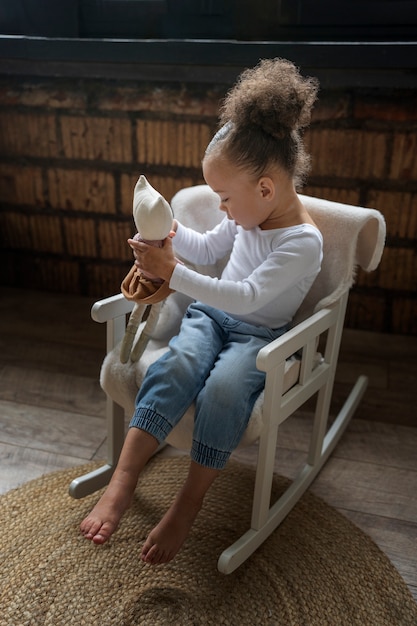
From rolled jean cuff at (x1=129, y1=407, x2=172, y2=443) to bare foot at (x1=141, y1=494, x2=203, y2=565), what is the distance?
124 mm

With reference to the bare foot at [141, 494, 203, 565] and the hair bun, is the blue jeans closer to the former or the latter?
the bare foot at [141, 494, 203, 565]

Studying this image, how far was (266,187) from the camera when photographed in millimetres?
1192

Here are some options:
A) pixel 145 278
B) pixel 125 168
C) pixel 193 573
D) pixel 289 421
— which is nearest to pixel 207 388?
pixel 145 278

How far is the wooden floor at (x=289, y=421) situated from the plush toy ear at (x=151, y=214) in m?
0.69

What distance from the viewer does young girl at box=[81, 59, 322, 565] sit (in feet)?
3.74

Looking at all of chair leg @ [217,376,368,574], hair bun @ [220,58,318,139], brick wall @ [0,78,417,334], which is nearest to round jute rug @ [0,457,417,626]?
chair leg @ [217,376,368,574]

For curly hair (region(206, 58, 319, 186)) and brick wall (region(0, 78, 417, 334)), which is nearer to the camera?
curly hair (region(206, 58, 319, 186))

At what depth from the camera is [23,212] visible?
7.82 ft

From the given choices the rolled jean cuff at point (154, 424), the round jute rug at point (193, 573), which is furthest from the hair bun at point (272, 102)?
the round jute rug at point (193, 573)

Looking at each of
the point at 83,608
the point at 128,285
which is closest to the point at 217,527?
the point at 83,608

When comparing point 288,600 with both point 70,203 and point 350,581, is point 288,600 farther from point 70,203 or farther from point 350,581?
point 70,203

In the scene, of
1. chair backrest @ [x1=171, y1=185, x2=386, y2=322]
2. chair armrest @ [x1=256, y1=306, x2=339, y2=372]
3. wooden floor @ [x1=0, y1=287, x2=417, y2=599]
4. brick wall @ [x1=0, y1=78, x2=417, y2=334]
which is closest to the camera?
chair armrest @ [x1=256, y1=306, x2=339, y2=372]

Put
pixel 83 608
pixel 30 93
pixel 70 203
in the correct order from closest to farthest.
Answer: pixel 83 608
pixel 30 93
pixel 70 203

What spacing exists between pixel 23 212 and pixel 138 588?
1.62m
